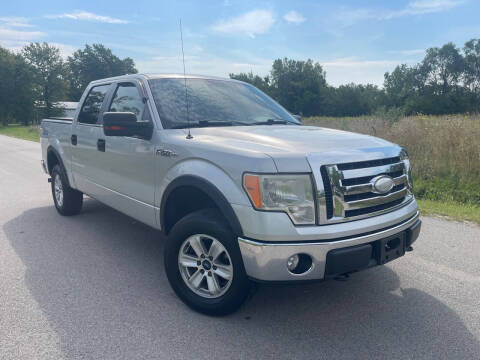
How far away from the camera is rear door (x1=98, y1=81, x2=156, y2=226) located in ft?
11.9

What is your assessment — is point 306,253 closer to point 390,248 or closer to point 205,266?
point 390,248

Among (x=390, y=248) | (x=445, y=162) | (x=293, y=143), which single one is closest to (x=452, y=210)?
(x=445, y=162)

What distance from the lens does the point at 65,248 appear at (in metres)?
4.52

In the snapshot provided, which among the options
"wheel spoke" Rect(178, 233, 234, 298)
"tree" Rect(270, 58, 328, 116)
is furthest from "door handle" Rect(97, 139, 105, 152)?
"tree" Rect(270, 58, 328, 116)

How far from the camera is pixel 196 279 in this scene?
3.11 metres

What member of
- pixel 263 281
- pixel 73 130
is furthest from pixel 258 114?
pixel 73 130

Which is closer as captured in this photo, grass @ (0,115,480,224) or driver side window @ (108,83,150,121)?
driver side window @ (108,83,150,121)

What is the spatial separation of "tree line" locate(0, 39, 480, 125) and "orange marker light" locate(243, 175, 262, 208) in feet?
192

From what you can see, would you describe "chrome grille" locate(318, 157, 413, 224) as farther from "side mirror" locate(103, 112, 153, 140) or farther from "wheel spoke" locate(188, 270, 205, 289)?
"side mirror" locate(103, 112, 153, 140)

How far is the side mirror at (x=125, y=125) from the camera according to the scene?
3.32 meters

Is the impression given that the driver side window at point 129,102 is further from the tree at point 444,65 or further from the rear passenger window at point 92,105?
the tree at point 444,65

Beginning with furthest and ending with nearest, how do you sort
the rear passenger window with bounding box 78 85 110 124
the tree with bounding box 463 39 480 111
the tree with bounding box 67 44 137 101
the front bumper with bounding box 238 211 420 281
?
the tree with bounding box 67 44 137 101, the tree with bounding box 463 39 480 111, the rear passenger window with bounding box 78 85 110 124, the front bumper with bounding box 238 211 420 281

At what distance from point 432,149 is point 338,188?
6698mm

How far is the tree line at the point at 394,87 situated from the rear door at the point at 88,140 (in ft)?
222
